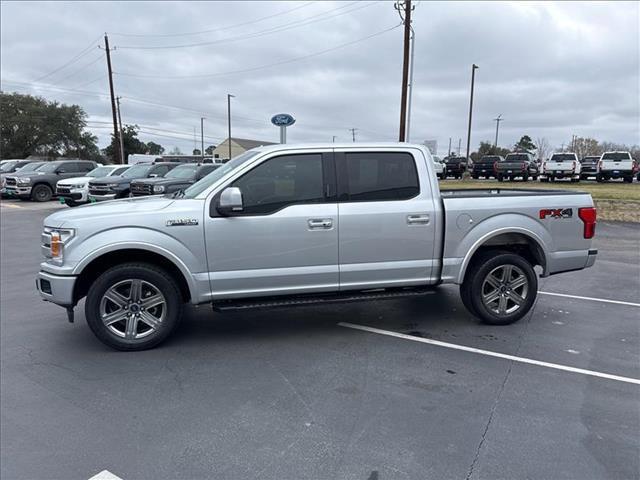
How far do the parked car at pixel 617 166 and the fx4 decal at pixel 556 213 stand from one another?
2727cm

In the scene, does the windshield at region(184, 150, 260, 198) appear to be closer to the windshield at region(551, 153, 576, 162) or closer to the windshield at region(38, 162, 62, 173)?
the windshield at region(38, 162, 62, 173)

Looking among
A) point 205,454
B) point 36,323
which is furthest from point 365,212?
point 36,323

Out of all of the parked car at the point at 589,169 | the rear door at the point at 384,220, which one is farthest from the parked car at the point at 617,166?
the rear door at the point at 384,220

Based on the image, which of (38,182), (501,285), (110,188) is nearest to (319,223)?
(501,285)

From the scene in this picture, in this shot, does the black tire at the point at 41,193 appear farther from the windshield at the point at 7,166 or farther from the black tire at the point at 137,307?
the black tire at the point at 137,307

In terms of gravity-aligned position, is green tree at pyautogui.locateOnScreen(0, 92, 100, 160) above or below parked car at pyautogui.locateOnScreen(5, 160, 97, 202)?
above

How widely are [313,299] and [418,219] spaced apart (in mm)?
1374

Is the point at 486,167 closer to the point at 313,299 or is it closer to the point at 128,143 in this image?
the point at 313,299

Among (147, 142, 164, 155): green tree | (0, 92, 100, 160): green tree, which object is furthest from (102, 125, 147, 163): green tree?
(147, 142, 164, 155): green tree

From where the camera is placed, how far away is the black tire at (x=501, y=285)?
509 cm

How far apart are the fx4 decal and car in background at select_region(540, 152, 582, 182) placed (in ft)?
81.6

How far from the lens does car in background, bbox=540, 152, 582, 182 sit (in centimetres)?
2695

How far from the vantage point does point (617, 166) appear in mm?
27672

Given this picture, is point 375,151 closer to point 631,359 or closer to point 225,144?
point 631,359
